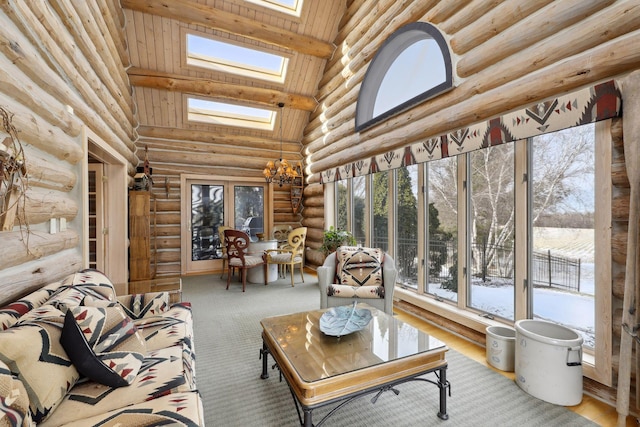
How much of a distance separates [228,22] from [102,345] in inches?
197

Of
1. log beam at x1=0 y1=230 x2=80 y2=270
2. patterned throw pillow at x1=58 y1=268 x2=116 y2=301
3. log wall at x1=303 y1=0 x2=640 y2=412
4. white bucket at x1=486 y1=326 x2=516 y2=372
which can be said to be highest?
log wall at x1=303 y1=0 x2=640 y2=412

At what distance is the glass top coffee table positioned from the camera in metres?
1.63

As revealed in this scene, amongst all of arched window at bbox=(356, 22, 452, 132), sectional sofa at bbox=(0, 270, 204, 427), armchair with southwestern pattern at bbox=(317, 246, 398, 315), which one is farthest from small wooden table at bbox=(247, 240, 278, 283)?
sectional sofa at bbox=(0, 270, 204, 427)

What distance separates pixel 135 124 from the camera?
5887mm

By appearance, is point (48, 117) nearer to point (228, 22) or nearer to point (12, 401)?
point (12, 401)

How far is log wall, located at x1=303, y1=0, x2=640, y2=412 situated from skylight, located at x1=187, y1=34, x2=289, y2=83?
1.75 meters

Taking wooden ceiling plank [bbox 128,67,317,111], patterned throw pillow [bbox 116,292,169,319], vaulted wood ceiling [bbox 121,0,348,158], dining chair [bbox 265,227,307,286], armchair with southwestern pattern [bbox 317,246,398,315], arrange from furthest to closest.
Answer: dining chair [bbox 265,227,307,286], wooden ceiling plank [bbox 128,67,317,111], vaulted wood ceiling [bbox 121,0,348,158], armchair with southwestern pattern [bbox 317,246,398,315], patterned throw pillow [bbox 116,292,169,319]

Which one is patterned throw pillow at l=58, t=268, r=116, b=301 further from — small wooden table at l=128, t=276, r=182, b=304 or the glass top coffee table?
small wooden table at l=128, t=276, r=182, b=304

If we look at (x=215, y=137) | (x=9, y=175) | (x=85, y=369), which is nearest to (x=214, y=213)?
(x=215, y=137)

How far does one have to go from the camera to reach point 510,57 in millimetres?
2613

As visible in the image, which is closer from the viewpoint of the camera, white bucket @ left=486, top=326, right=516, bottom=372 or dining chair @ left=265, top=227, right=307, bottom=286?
white bucket @ left=486, top=326, right=516, bottom=372

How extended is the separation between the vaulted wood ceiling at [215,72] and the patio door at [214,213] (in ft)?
3.42

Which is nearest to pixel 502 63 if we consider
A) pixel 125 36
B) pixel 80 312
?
pixel 80 312

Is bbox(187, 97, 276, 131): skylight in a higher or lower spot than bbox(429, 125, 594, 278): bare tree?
higher
